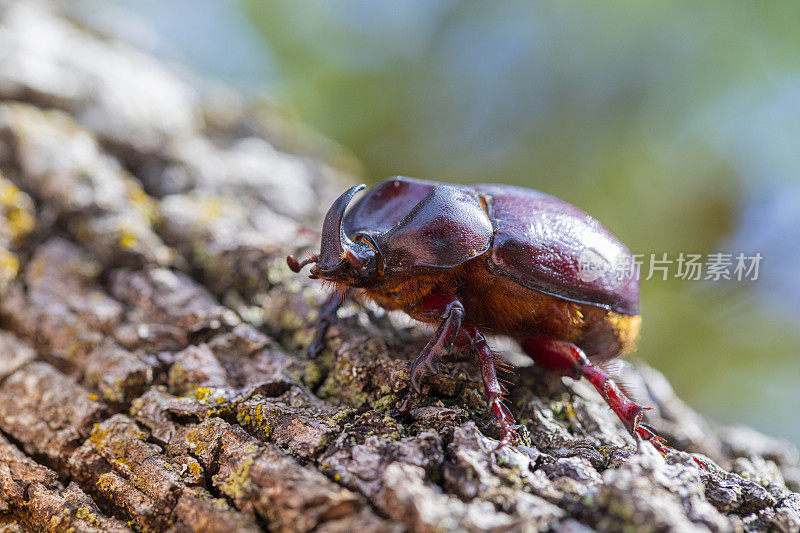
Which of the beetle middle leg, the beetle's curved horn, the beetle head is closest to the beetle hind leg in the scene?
the beetle middle leg

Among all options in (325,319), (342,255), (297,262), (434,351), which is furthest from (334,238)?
(434,351)

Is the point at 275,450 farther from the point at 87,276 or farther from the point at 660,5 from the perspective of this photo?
the point at 660,5

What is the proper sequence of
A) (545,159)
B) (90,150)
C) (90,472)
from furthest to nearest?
(545,159)
(90,150)
(90,472)

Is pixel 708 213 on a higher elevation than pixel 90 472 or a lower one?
higher

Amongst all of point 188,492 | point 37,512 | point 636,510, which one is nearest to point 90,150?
point 37,512

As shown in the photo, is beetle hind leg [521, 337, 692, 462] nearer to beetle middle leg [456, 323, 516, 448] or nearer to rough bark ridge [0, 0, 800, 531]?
rough bark ridge [0, 0, 800, 531]

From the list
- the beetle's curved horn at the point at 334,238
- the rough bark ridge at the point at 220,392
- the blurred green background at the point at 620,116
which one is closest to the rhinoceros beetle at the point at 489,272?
the beetle's curved horn at the point at 334,238
